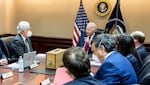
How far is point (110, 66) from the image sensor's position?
2.05 m

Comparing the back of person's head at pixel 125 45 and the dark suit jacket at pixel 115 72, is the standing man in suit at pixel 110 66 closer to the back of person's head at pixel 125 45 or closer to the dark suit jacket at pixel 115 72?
the dark suit jacket at pixel 115 72

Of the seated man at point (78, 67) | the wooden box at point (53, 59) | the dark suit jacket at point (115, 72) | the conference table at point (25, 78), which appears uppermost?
the seated man at point (78, 67)

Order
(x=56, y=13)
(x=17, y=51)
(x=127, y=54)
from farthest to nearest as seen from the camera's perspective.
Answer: (x=56, y=13) → (x=17, y=51) → (x=127, y=54)

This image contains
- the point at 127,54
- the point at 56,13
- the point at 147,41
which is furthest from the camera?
the point at 56,13

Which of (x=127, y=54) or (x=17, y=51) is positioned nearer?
(x=127, y=54)

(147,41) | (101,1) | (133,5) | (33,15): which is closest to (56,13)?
(33,15)

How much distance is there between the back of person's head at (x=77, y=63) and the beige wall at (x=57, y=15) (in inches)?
162

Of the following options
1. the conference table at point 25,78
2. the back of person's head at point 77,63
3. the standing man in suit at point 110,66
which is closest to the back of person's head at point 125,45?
the standing man in suit at point 110,66

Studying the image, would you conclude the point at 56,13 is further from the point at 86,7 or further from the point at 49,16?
the point at 86,7

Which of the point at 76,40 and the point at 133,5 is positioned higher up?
the point at 133,5

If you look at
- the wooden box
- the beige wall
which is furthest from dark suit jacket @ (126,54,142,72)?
the beige wall

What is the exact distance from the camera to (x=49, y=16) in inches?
244

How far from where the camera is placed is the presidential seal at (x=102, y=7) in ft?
18.4

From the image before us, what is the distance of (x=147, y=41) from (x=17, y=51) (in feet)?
A: 10.1
